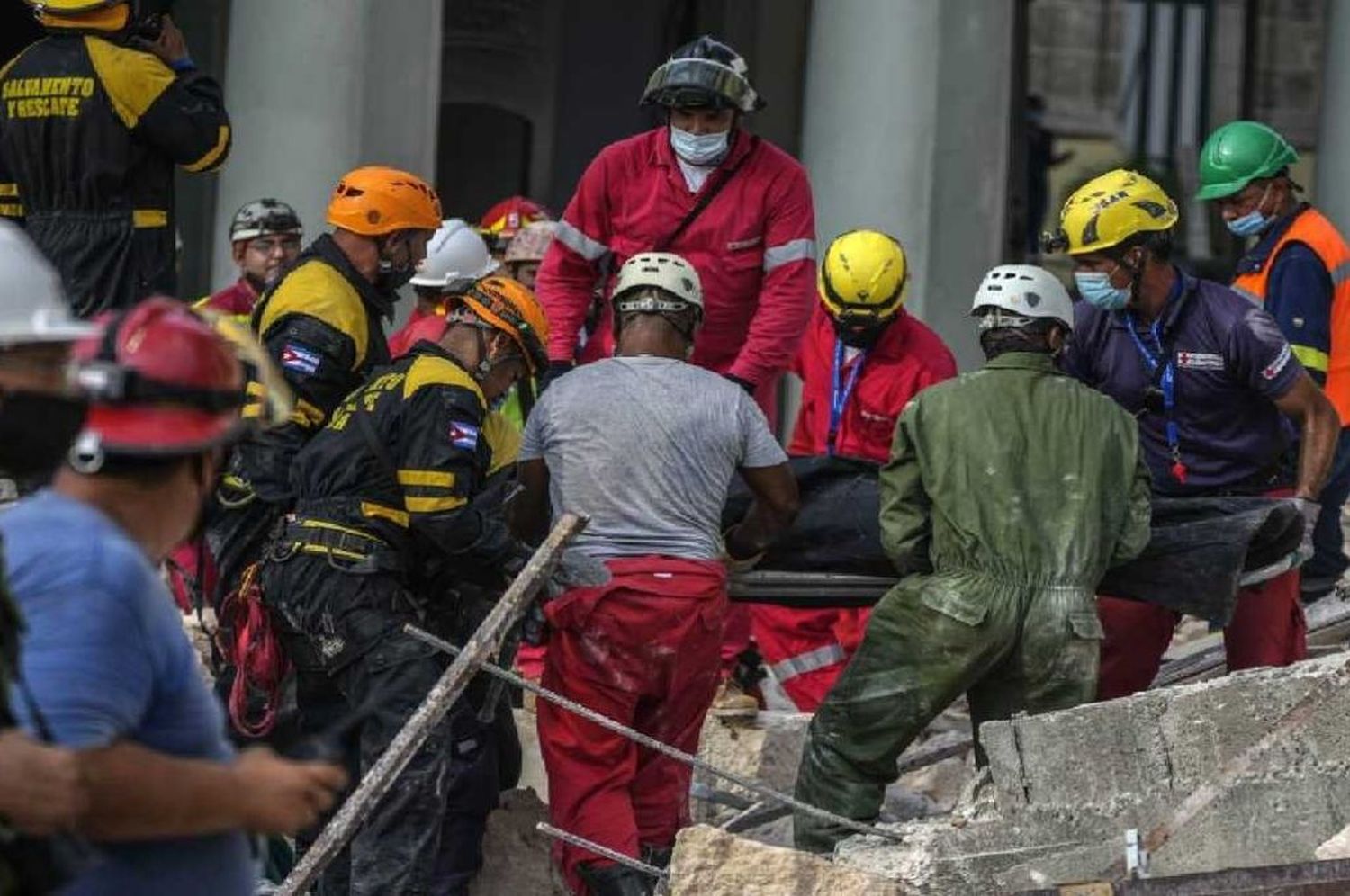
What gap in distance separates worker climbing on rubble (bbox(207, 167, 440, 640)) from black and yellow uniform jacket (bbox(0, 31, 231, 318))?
463 mm

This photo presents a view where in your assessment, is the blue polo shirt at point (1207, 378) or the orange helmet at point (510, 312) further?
the blue polo shirt at point (1207, 378)

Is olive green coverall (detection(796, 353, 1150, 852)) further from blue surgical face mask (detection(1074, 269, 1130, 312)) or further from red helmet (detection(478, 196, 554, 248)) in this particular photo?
red helmet (detection(478, 196, 554, 248))

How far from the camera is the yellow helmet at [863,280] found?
1094cm

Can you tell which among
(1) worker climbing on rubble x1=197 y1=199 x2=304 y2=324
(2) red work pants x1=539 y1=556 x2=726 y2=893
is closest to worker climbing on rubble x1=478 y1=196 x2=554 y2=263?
(1) worker climbing on rubble x1=197 y1=199 x2=304 y2=324

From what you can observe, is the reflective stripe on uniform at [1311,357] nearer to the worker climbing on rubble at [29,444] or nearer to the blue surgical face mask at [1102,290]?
the blue surgical face mask at [1102,290]

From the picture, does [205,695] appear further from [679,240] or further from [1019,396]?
[679,240]

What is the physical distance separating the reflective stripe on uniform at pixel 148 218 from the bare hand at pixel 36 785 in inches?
202

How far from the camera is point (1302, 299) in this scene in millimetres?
11109

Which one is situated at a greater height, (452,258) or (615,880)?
(452,258)

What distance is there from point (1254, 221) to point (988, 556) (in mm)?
2917

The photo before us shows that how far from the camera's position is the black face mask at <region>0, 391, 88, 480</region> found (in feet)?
15.6

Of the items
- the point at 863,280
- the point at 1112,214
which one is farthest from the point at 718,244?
the point at 1112,214

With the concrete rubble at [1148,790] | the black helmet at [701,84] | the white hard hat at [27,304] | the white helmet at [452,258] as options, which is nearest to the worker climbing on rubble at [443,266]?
the white helmet at [452,258]

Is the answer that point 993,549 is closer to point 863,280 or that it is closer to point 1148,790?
point 1148,790
